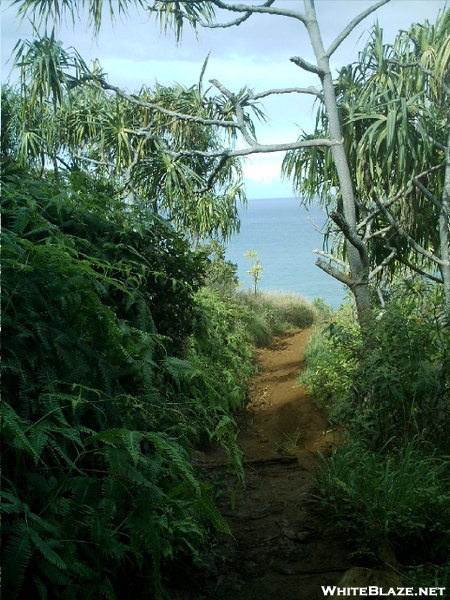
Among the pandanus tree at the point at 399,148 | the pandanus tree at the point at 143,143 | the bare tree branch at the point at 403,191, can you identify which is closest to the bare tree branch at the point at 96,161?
the pandanus tree at the point at 143,143

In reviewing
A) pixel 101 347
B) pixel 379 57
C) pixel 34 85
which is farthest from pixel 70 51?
pixel 101 347

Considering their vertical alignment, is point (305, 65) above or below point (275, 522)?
above

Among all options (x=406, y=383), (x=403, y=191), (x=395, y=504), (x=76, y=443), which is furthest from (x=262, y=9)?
(x=76, y=443)

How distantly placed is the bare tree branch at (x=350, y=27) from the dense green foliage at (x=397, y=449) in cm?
154

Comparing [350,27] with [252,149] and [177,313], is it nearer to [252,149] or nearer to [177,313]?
[252,149]

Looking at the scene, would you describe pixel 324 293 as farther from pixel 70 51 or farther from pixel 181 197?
pixel 70 51

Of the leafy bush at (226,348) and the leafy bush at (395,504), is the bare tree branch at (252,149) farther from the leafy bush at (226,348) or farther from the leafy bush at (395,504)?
the leafy bush at (395,504)

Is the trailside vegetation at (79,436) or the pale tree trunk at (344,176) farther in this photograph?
the pale tree trunk at (344,176)

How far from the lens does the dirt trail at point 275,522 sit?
1.96m

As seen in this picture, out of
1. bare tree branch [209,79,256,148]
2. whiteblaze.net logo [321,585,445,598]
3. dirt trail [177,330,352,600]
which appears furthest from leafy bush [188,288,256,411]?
whiteblaze.net logo [321,585,445,598]

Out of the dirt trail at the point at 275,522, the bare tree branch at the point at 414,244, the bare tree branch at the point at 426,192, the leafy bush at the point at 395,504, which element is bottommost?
the dirt trail at the point at 275,522

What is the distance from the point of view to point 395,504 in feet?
7.06

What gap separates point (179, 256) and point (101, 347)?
1.12 meters

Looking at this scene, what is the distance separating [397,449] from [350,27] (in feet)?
7.80
